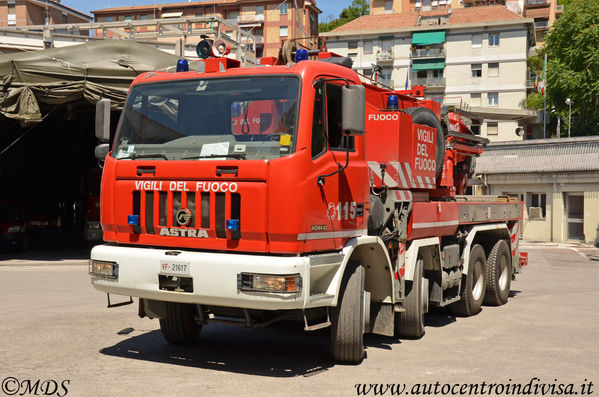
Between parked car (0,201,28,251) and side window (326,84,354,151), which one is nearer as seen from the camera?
side window (326,84,354,151)

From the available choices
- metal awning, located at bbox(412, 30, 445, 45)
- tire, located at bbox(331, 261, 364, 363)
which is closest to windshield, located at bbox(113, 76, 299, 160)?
tire, located at bbox(331, 261, 364, 363)

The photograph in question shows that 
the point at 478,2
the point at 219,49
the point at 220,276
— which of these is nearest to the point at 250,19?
the point at 478,2

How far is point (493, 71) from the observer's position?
218 ft

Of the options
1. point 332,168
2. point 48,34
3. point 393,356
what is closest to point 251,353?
point 393,356

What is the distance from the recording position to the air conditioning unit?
3569 cm

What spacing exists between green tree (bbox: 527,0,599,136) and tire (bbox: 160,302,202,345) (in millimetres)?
45989

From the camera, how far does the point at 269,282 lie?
6453 mm

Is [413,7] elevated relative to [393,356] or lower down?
elevated

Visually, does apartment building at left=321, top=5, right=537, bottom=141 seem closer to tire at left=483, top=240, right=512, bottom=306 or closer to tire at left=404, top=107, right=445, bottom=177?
tire at left=483, top=240, right=512, bottom=306

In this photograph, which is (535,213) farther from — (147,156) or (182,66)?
(147,156)

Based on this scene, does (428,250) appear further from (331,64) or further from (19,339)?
(19,339)

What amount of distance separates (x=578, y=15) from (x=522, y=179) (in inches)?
732

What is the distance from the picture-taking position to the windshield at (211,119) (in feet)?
22.4

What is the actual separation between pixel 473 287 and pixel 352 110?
575 cm
